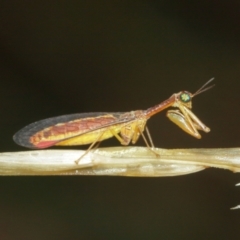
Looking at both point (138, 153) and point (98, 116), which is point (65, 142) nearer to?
point (98, 116)

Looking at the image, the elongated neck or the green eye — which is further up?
the elongated neck

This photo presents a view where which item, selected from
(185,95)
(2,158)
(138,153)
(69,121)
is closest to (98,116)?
(69,121)

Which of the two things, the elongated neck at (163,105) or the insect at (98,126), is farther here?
the elongated neck at (163,105)

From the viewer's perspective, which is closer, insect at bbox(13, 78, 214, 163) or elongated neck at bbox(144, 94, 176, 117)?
insect at bbox(13, 78, 214, 163)

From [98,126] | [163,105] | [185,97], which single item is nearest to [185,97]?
[185,97]

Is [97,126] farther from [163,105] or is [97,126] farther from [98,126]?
[163,105]

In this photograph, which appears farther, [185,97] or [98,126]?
[98,126]

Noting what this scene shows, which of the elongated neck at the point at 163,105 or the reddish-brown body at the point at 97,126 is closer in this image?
the reddish-brown body at the point at 97,126

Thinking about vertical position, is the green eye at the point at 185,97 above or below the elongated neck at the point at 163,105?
below

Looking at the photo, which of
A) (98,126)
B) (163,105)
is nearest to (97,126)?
(98,126)
